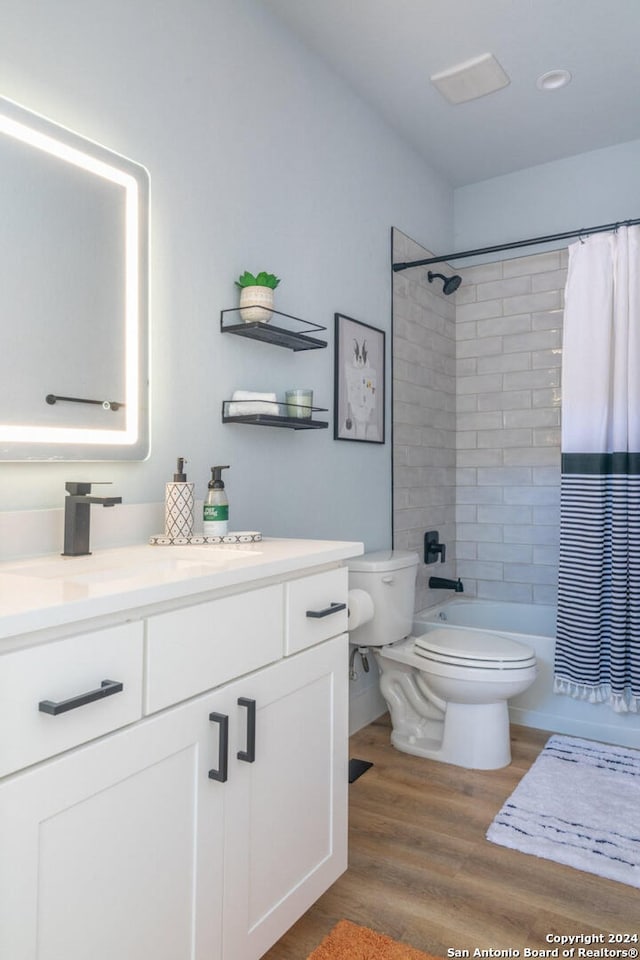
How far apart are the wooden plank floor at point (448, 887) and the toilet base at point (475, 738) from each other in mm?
155

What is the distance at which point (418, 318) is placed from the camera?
10.5 feet

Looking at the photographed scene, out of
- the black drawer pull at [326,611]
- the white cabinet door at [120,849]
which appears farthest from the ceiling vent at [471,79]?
the white cabinet door at [120,849]

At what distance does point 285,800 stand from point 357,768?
3.64 ft

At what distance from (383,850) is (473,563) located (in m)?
1.93

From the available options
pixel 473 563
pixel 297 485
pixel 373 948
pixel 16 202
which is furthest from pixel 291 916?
pixel 473 563

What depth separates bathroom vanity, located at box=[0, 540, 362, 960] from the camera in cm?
83

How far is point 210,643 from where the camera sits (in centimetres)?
113

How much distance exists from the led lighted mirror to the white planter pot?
0.35 metres

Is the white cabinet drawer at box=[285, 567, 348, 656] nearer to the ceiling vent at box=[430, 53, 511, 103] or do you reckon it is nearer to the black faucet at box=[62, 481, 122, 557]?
the black faucet at box=[62, 481, 122, 557]

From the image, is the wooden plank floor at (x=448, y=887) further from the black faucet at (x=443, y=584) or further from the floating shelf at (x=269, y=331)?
the floating shelf at (x=269, y=331)

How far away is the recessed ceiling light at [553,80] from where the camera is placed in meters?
2.59

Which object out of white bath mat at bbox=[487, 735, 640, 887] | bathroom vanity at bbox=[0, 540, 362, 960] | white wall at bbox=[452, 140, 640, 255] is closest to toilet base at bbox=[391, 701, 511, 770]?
white bath mat at bbox=[487, 735, 640, 887]

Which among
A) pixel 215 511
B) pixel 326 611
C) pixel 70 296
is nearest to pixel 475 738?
pixel 326 611

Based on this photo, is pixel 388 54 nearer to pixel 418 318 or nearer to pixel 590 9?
pixel 590 9
